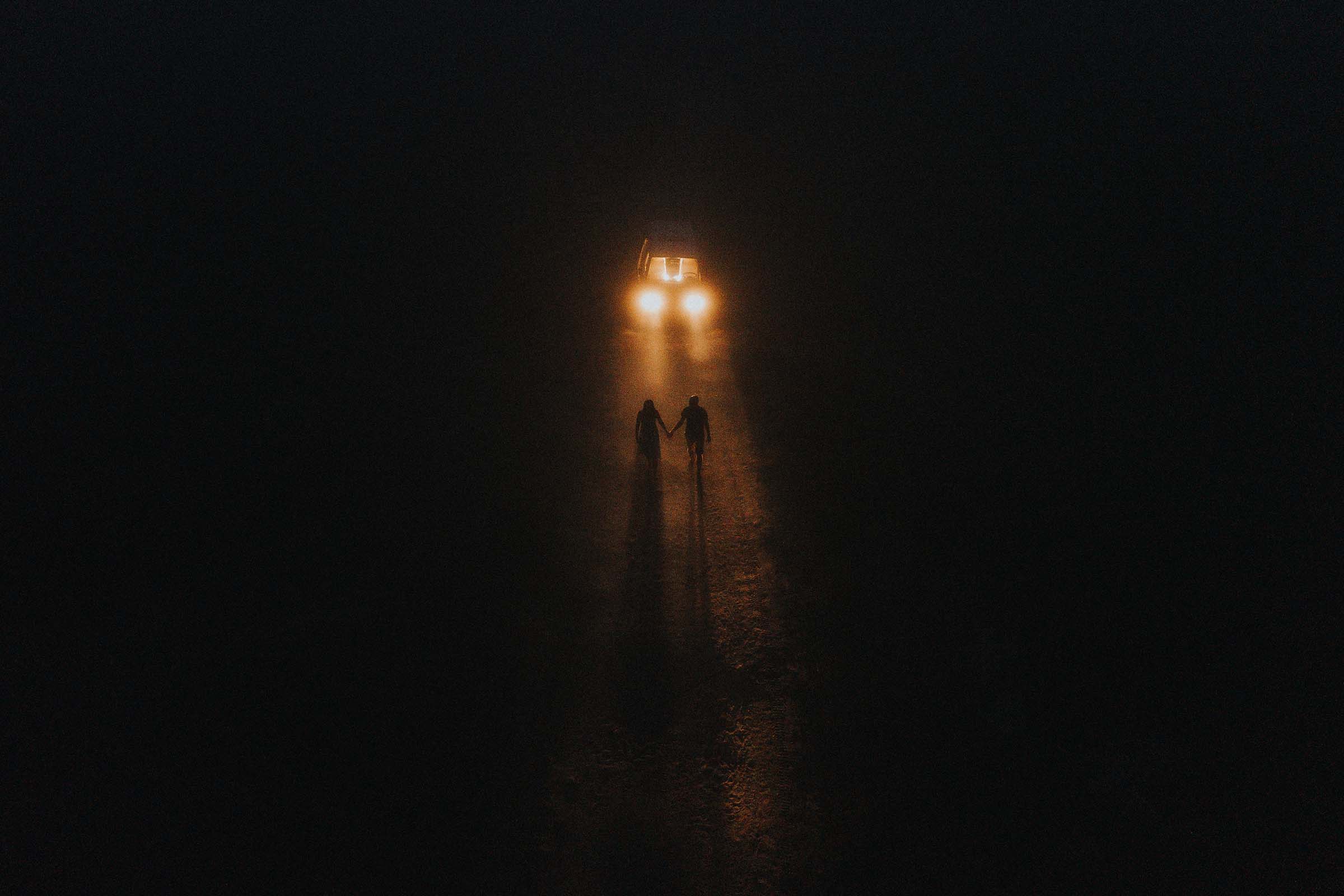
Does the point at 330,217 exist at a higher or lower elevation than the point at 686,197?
lower

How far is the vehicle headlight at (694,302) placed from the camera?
15312mm

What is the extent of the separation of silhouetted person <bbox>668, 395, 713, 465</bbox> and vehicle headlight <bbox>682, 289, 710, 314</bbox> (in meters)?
5.51

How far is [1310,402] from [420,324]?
52.9 feet

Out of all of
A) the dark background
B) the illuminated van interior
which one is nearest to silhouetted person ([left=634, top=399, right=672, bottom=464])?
the dark background

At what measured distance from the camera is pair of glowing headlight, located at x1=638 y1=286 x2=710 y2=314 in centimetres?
1529

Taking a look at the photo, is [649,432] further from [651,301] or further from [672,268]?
[672,268]

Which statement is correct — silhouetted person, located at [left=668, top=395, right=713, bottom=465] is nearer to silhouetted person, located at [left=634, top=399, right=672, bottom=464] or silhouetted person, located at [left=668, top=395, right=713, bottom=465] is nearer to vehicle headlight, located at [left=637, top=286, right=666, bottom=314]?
silhouetted person, located at [left=634, top=399, right=672, bottom=464]

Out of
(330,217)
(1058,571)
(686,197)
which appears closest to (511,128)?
(686,197)

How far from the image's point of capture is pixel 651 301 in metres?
15.6

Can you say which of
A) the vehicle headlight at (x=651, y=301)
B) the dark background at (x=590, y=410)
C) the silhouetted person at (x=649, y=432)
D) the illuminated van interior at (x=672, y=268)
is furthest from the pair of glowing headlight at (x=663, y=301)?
the silhouetted person at (x=649, y=432)

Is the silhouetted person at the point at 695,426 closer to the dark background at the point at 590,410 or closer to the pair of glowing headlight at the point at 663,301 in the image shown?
the dark background at the point at 590,410

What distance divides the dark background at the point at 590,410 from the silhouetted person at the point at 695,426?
47.8 inches

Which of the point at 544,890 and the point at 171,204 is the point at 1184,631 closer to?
the point at 544,890

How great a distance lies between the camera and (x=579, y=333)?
1399 cm
